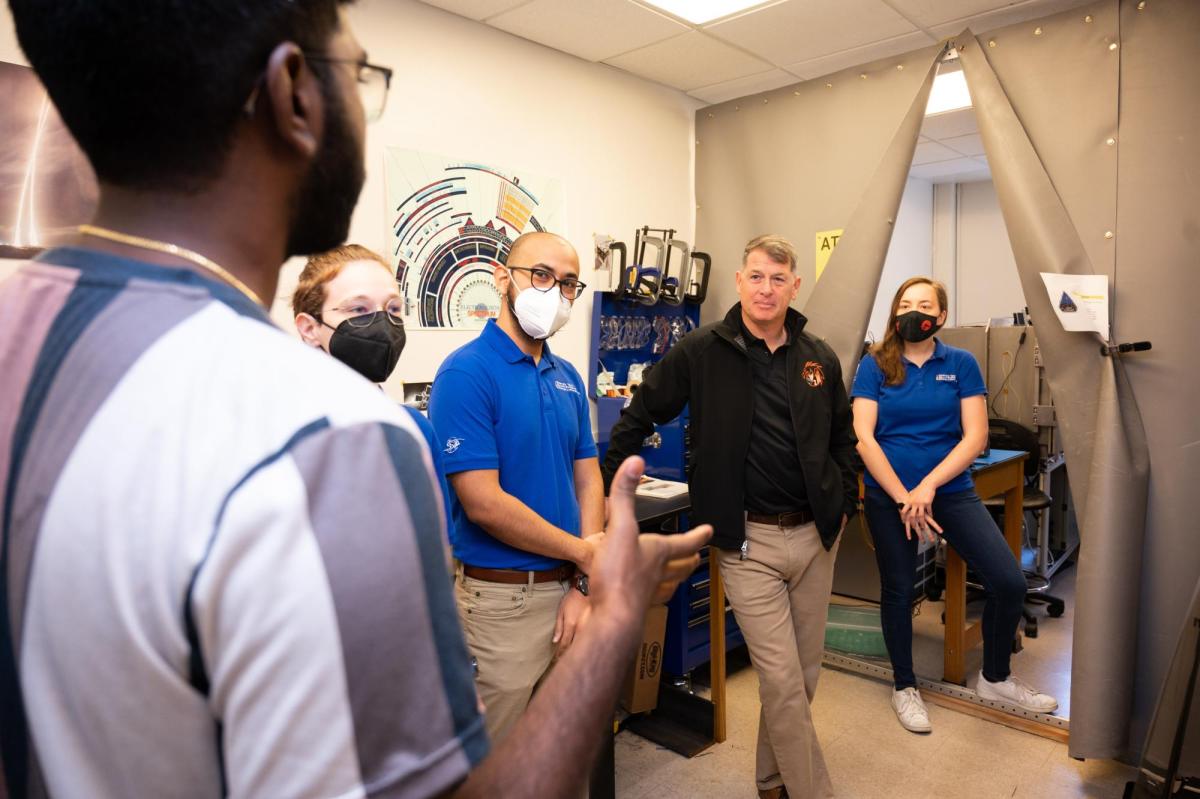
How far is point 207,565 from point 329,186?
0.30m

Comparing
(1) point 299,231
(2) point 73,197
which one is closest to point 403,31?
(2) point 73,197

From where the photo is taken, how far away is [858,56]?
3389 millimetres

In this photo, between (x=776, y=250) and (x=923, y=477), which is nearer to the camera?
(x=776, y=250)

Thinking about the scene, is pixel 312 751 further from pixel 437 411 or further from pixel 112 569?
pixel 437 411

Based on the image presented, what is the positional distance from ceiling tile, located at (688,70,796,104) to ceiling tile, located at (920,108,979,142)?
1270mm

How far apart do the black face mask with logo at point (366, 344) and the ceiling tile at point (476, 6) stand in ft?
5.65

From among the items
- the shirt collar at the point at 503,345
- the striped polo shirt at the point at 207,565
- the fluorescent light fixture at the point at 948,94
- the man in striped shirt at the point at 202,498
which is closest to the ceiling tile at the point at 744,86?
the fluorescent light fixture at the point at 948,94

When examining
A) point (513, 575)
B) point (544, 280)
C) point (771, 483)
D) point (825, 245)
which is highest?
point (825, 245)

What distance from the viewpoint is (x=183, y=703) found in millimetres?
441

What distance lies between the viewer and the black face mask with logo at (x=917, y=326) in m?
2.92

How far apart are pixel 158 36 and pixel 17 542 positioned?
0.33m

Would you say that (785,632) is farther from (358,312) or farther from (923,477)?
(358,312)

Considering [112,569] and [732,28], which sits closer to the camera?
[112,569]

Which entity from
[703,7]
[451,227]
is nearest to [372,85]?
[451,227]
